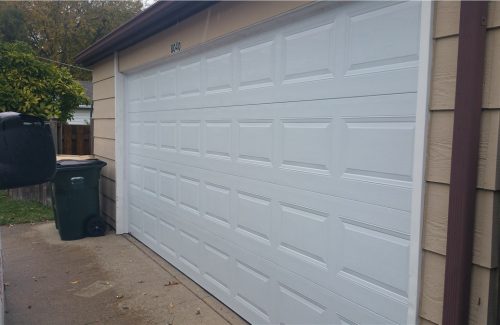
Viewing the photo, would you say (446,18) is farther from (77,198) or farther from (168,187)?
(77,198)

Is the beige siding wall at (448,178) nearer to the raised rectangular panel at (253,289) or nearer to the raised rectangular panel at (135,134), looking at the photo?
the raised rectangular panel at (253,289)

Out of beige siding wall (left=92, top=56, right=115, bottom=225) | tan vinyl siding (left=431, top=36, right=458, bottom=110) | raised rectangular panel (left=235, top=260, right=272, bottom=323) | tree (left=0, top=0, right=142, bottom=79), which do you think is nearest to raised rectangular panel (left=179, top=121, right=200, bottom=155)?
raised rectangular panel (left=235, top=260, right=272, bottom=323)

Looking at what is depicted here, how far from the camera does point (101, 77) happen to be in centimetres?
779

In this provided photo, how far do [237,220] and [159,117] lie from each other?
228 centimetres

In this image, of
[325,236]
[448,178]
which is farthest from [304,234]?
[448,178]

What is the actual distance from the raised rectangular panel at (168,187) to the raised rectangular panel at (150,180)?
0.24 meters

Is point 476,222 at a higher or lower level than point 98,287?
higher

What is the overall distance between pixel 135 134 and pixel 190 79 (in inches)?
82.3

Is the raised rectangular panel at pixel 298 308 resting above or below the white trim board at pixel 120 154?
below

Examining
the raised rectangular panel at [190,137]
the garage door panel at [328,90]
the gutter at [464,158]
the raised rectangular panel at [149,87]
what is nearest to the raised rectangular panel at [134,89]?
the raised rectangular panel at [149,87]

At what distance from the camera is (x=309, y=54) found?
3.18 m

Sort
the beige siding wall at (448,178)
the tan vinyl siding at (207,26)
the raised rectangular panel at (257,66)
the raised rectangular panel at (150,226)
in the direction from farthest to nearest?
the raised rectangular panel at (150,226) < the raised rectangular panel at (257,66) < the tan vinyl siding at (207,26) < the beige siding wall at (448,178)

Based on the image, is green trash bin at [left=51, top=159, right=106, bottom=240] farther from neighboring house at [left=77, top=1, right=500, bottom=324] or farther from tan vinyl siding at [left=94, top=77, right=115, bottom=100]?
neighboring house at [left=77, top=1, right=500, bottom=324]

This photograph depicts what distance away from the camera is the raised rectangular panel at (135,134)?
21.6 ft
